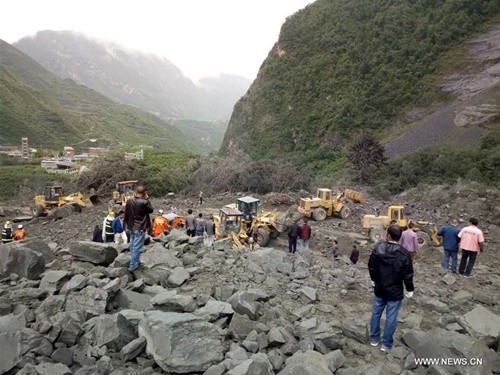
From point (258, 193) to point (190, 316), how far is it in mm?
24192

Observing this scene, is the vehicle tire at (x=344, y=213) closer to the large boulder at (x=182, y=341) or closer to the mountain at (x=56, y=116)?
the large boulder at (x=182, y=341)

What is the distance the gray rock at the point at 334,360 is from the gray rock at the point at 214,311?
1279 mm

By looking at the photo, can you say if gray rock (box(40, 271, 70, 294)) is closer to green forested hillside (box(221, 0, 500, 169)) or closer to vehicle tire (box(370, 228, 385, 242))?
vehicle tire (box(370, 228, 385, 242))

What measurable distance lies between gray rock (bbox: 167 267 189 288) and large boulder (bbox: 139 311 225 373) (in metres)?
1.55

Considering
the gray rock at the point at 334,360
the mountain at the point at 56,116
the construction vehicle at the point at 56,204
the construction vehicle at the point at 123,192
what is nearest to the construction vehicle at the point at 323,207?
the construction vehicle at the point at 123,192

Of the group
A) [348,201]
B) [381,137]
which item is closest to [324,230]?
[348,201]

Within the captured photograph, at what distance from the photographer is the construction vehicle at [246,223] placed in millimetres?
14812

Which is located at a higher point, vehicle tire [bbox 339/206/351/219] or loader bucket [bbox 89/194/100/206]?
vehicle tire [bbox 339/206/351/219]

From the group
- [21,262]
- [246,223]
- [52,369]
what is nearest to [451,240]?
[246,223]

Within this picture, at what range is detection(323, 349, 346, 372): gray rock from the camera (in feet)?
13.4

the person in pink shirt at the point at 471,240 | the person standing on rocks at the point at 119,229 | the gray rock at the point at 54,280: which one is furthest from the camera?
the person standing on rocks at the point at 119,229

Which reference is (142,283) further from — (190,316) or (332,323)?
(332,323)

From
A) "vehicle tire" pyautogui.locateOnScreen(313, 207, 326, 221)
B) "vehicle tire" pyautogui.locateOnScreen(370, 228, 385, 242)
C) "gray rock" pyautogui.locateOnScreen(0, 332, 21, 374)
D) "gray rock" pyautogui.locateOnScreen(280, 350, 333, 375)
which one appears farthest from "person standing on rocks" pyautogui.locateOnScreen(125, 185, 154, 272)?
"vehicle tire" pyautogui.locateOnScreen(313, 207, 326, 221)

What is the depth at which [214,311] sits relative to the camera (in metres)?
4.79
